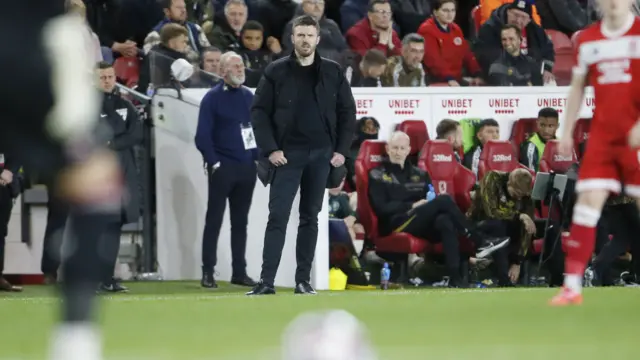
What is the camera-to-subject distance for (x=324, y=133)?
36.8 feet

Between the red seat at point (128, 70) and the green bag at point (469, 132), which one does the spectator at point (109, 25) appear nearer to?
the red seat at point (128, 70)

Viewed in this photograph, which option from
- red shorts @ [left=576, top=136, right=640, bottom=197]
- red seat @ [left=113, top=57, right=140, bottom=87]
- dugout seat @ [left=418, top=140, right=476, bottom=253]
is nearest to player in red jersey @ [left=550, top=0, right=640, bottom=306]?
red shorts @ [left=576, top=136, right=640, bottom=197]

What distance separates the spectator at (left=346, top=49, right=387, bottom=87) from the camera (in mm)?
15672

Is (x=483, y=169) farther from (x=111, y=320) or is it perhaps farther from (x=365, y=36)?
(x=111, y=320)

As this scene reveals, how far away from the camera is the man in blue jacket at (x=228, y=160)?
43.7 feet

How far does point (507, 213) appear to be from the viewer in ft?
45.7

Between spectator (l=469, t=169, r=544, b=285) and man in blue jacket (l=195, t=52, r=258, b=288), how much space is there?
91.6 inches

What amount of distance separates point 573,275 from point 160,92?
6796 millimetres

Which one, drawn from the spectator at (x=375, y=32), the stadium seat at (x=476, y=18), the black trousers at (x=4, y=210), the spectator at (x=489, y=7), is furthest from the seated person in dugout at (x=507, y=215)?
the spectator at (x=489, y=7)

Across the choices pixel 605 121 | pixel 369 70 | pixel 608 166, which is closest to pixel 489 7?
pixel 369 70

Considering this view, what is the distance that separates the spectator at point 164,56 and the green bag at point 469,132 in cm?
330

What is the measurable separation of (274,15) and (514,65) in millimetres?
3042

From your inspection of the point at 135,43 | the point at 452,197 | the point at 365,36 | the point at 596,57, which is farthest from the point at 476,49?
the point at 596,57

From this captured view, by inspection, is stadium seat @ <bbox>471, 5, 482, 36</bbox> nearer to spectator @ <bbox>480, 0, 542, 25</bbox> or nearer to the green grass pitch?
spectator @ <bbox>480, 0, 542, 25</bbox>
